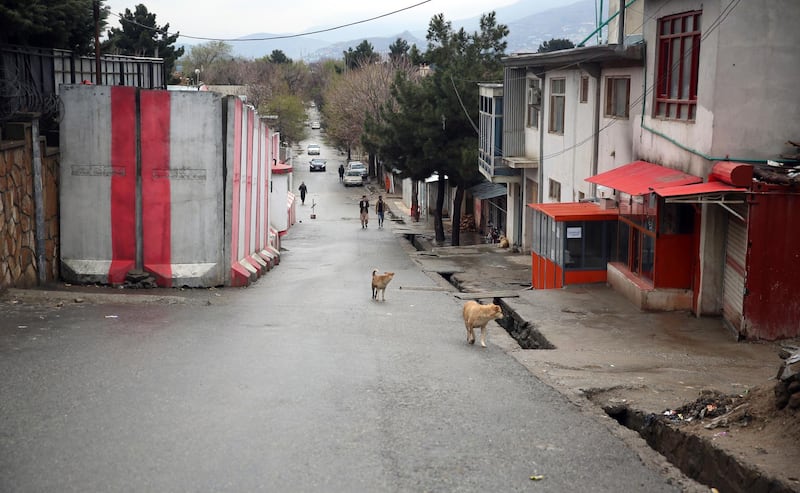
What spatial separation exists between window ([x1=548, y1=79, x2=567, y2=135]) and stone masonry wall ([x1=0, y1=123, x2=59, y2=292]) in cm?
1453

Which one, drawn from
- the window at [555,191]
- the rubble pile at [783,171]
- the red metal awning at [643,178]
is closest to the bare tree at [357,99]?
the window at [555,191]

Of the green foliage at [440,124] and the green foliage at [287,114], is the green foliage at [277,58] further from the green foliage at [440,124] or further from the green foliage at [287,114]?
the green foliage at [440,124]

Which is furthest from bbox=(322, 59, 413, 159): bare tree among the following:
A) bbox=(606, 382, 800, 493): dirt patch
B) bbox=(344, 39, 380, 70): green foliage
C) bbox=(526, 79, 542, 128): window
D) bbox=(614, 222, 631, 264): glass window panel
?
bbox=(606, 382, 800, 493): dirt patch

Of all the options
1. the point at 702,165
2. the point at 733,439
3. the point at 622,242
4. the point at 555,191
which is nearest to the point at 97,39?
the point at 555,191

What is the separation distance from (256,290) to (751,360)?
11.5 m

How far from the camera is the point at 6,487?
7.27 metres

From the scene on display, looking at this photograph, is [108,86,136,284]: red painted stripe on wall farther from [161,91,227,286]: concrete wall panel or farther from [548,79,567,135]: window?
[548,79,567,135]: window

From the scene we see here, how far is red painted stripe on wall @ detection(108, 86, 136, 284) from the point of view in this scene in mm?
19234

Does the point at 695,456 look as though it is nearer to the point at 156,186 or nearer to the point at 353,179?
the point at 156,186

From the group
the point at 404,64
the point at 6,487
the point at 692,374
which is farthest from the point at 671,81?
the point at 404,64

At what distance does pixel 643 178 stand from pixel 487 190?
22124mm

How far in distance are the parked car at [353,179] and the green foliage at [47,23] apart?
4936 cm

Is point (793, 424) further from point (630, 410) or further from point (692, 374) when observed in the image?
point (692, 374)

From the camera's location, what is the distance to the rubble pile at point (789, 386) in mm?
8188
